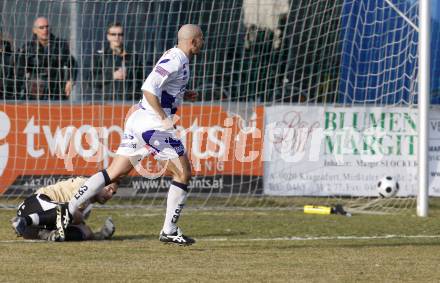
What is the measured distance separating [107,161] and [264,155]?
2.37m

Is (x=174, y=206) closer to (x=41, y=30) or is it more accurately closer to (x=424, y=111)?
(x=424, y=111)

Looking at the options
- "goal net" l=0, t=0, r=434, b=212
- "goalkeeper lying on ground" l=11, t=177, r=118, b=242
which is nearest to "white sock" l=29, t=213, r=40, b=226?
"goalkeeper lying on ground" l=11, t=177, r=118, b=242

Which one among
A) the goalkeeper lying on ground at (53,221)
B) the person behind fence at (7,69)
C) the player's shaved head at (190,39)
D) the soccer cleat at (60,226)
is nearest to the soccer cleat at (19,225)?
the goalkeeper lying on ground at (53,221)

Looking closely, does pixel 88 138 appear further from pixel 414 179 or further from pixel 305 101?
pixel 414 179

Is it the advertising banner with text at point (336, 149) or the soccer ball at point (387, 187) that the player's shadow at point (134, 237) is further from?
the advertising banner with text at point (336, 149)

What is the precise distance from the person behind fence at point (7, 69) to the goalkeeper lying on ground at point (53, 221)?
5.14 meters

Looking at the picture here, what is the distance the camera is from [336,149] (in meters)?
15.8

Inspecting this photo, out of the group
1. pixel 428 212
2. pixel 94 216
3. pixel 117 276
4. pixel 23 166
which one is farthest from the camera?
pixel 23 166

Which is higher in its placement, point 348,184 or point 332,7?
point 332,7

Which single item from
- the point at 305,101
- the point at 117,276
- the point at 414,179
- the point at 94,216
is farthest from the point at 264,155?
the point at 117,276

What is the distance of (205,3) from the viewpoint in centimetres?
1590

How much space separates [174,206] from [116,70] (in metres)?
6.44

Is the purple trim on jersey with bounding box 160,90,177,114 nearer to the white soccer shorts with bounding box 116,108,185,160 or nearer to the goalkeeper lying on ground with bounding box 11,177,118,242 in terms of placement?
the white soccer shorts with bounding box 116,108,185,160

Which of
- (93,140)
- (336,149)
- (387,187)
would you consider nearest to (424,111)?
(387,187)
